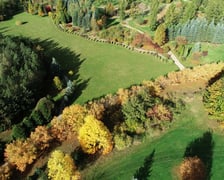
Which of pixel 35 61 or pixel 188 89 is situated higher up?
pixel 35 61

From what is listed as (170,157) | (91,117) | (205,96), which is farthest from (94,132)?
(205,96)

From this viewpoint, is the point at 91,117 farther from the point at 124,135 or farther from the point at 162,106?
the point at 162,106

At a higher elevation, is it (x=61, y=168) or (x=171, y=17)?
(x=171, y=17)

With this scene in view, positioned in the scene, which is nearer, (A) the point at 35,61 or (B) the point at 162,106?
(B) the point at 162,106

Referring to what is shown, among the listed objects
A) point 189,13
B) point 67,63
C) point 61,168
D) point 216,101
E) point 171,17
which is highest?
point 189,13

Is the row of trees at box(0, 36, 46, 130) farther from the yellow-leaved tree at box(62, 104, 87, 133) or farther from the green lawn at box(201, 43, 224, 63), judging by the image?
the green lawn at box(201, 43, 224, 63)

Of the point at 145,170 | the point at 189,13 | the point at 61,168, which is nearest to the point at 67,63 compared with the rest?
the point at 189,13

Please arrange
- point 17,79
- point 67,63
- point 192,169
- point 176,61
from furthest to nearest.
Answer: point 67,63
point 176,61
point 17,79
point 192,169

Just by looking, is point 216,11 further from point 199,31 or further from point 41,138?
point 41,138
